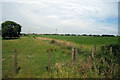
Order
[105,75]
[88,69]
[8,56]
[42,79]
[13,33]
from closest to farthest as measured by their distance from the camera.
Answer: [42,79] → [105,75] → [88,69] → [13,33] → [8,56]

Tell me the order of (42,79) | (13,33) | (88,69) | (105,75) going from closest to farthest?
1. (42,79)
2. (105,75)
3. (88,69)
4. (13,33)

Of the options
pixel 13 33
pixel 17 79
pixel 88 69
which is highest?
pixel 13 33

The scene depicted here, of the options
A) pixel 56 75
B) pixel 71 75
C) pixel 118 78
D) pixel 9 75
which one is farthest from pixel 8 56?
pixel 118 78

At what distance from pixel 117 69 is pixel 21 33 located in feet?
17.7

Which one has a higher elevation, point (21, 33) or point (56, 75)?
point (21, 33)

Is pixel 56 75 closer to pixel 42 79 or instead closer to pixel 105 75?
pixel 42 79

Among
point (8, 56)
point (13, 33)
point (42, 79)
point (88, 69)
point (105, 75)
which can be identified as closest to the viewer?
point (42, 79)

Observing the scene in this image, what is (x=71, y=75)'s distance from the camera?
11.4 feet

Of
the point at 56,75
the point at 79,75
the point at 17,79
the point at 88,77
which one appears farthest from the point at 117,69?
the point at 17,79

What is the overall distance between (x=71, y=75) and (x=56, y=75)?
2.10 ft

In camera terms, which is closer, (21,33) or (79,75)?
(79,75)

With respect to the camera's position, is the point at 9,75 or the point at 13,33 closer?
the point at 9,75

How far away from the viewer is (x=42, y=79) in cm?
336

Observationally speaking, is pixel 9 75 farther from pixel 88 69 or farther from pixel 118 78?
pixel 118 78
